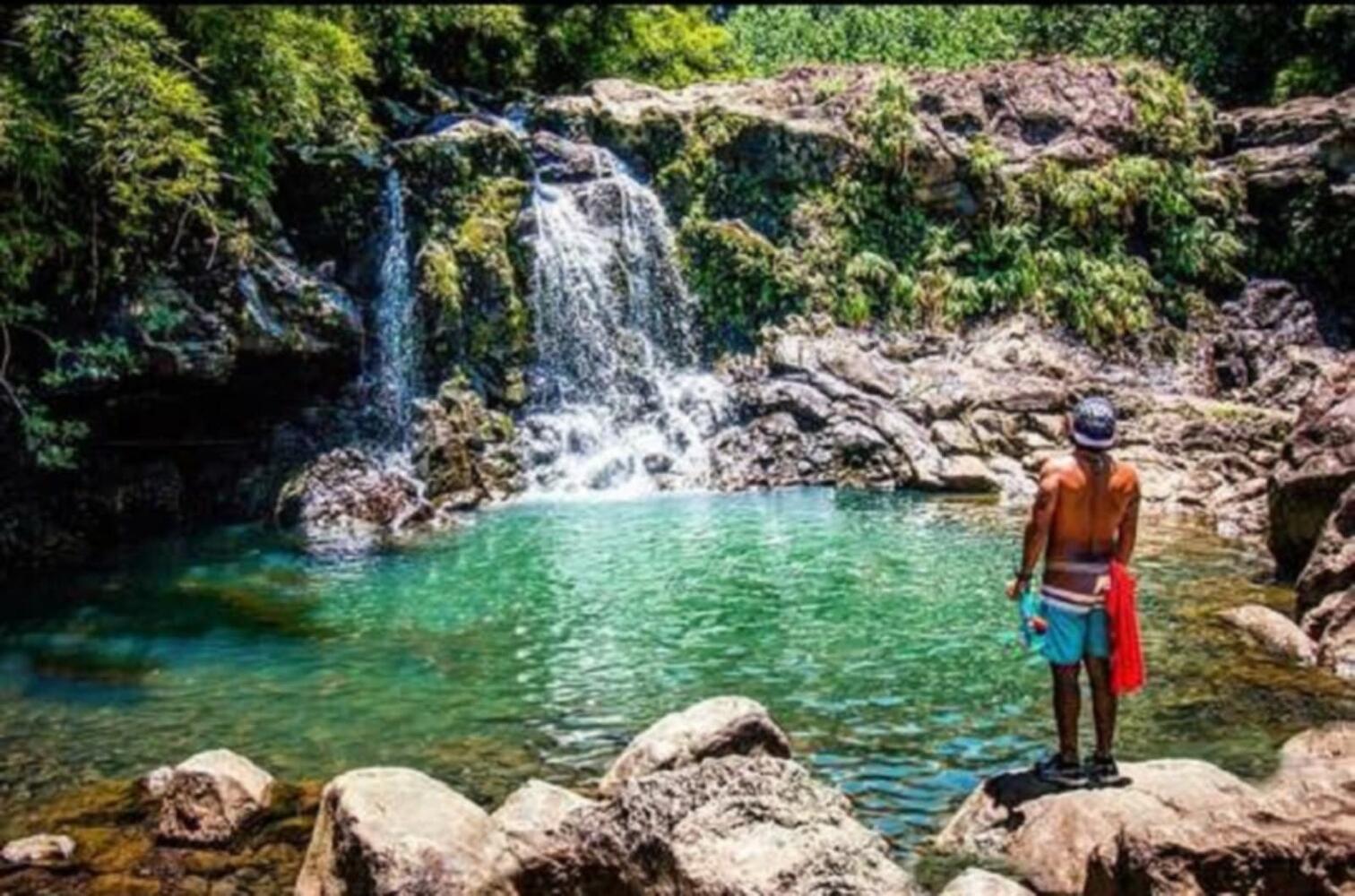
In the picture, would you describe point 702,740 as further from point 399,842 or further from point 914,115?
point 914,115

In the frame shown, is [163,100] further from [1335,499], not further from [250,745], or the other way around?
[1335,499]

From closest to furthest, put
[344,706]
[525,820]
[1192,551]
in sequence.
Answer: [525,820]
[344,706]
[1192,551]

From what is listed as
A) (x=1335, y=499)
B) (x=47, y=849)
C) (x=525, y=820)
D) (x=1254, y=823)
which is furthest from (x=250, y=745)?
(x=1335, y=499)

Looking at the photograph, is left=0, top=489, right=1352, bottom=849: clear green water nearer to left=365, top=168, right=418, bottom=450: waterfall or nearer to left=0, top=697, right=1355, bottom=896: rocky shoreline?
left=0, top=697, right=1355, bottom=896: rocky shoreline

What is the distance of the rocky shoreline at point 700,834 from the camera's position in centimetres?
549

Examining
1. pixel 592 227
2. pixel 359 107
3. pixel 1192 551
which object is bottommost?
pixel 1192 551

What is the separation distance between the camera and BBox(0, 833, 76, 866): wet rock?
7.19 meters

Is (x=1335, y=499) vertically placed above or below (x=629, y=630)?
above

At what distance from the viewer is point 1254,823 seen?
5.83 m

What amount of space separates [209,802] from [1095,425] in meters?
5.66

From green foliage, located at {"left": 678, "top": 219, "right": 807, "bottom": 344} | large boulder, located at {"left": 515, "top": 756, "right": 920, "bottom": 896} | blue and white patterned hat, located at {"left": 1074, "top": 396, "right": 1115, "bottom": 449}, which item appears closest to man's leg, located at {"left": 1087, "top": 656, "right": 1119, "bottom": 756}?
blue and white patterned hat, located at {"left": 1074, "top": 396, "right": 1115, "bottom": 449}

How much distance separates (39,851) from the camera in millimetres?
7262

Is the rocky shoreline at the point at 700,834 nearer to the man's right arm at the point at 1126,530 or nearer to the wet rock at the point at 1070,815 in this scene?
the wet rock at the point at 1070,815

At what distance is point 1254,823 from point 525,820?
353 cm
